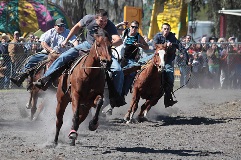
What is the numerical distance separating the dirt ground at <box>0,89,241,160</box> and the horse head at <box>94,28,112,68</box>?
1.38 metres

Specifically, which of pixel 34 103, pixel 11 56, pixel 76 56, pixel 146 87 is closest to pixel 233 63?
pixel 11 56

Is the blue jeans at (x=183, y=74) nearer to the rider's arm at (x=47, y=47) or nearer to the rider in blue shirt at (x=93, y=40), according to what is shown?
the rider's arm at (x=47, y=47)

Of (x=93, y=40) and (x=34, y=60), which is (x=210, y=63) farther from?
(x=93, y=40)

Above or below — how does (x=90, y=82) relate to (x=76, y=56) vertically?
below

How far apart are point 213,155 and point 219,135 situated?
2409mm

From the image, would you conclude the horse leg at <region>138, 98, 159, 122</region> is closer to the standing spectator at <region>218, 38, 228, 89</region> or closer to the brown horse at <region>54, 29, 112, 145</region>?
the brown horse at <region>54, 29, 112, 145</region>

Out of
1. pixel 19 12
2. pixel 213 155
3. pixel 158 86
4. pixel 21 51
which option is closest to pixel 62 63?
pixel 213 155

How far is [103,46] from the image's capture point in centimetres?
1027

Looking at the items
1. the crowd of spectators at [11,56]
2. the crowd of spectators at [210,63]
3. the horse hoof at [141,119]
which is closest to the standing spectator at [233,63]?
the crowd of spectators at [210,63]

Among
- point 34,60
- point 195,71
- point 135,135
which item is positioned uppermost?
point 34,60

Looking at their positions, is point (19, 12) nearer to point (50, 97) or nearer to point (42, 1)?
point (42, 1)

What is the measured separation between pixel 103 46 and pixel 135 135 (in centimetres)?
302

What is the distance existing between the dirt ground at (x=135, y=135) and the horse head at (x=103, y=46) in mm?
1382

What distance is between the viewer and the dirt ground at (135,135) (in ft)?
34.0
